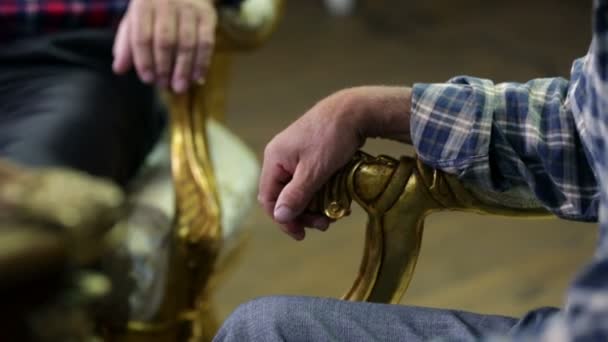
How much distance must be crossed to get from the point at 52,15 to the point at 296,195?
0.60 metres

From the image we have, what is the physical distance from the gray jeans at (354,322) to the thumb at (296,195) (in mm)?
89

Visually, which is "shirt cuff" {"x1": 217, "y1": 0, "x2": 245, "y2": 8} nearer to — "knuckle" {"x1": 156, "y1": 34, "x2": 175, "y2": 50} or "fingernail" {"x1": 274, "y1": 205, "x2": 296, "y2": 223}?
"knuckle" {"x1": 156, "y1": 34, "x2": 175, "y2": 50}

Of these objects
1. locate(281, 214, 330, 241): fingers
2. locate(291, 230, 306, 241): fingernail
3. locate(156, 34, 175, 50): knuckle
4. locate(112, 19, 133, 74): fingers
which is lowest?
locate(291, 230, 306, 241): fingernail

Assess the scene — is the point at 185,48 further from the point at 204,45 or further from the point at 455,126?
the point at 455,126

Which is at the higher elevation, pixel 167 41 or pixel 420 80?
pixel 167 41

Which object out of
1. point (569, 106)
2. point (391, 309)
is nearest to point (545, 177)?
point (569, 106)

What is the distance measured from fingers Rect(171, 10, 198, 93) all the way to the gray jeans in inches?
14.9

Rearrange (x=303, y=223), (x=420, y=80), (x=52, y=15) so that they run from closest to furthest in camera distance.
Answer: (x=303, y=223), (x=52, y=15), (x=420, y=80)

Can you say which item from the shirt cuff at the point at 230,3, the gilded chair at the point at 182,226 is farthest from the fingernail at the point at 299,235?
the shirt cuff at the point at 230,3

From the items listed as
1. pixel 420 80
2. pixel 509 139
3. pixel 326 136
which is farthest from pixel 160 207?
pixel 420 80

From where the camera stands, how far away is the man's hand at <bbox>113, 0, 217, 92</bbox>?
1.12 metres

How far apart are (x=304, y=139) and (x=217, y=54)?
55cm

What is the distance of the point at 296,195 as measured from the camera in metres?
0.90

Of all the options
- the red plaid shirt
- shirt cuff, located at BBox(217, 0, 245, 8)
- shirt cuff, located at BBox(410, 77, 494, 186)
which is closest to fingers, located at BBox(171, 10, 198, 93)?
shirt cuff, located at BBox(217, 0, 245, 8)
